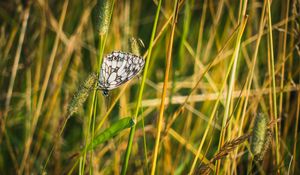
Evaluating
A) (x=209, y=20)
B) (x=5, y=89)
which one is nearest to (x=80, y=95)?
(x=5, y=89)

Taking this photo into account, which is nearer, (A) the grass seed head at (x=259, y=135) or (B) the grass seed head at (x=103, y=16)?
(B) the grass seed head at (x=103, y=16)

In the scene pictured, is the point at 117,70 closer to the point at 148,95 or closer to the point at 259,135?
the point at 259,135

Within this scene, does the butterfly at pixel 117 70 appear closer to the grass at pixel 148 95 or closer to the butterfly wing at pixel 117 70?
the butterfly wing at pixel 117 70

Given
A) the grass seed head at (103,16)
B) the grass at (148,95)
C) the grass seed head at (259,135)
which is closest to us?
the grass seed head at (103,16)

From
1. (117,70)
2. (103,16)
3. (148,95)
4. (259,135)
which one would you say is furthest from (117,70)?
(148,95)

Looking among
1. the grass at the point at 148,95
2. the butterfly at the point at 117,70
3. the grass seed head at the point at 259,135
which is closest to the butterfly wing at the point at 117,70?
the butterfly at the point at 117,70

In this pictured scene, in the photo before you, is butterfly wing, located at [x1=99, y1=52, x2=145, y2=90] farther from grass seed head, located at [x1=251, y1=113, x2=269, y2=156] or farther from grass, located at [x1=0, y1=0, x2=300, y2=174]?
grass seed head, located at [x1=251, y1=113, x2=269, y2=156]

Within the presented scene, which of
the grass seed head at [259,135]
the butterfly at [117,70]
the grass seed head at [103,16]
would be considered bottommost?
the grass seed head at [259,135]

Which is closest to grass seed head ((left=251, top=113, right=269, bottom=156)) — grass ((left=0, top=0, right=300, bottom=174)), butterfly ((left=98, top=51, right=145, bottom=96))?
grass ((left=0, top=0, right=300, bottom=174))
